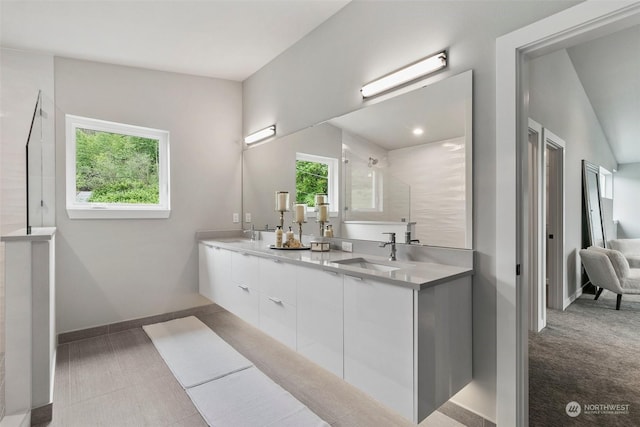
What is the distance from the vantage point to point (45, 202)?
2520 millimetres

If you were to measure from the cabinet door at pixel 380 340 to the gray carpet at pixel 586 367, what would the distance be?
91 cm

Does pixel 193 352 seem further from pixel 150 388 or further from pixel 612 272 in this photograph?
pixel 612 272

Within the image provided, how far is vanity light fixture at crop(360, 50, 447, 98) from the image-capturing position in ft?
5.89

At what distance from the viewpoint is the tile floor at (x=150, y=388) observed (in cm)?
181

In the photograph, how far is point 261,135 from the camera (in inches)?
135

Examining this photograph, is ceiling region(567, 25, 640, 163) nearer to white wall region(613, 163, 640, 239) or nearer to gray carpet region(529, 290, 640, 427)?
white wall region(613, 163, 640, 239)

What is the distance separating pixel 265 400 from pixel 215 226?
214 centimetres

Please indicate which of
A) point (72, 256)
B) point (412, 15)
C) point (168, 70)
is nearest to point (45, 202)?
point (72, 256)

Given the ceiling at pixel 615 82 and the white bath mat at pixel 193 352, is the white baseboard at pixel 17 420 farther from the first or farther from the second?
the ceiling at pixel 615 82

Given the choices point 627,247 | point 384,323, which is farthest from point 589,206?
point 384,323

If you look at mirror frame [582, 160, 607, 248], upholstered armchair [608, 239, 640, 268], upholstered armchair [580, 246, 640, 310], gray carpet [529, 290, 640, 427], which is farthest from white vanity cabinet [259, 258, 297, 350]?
upholstered armchair [608, 239, 640, 268]

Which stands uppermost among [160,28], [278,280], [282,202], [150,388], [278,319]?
[160,28]

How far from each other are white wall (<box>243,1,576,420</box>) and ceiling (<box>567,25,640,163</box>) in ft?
6.94

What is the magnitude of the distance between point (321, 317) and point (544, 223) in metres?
2.59
